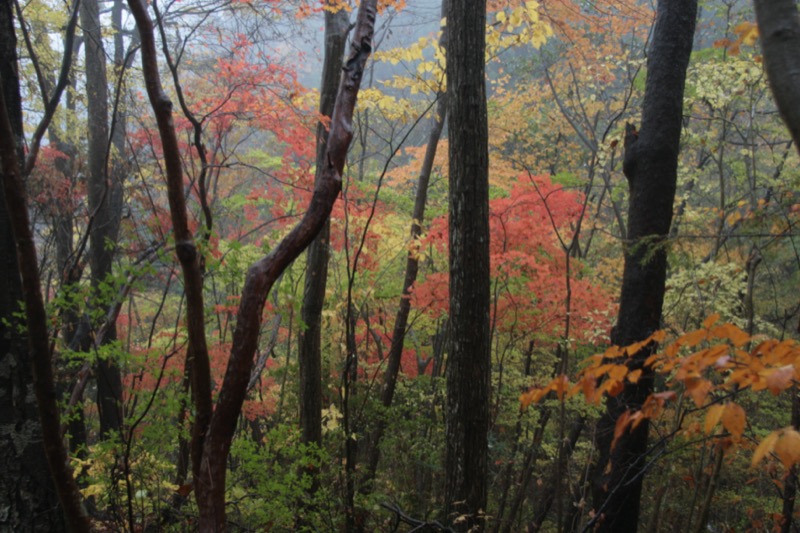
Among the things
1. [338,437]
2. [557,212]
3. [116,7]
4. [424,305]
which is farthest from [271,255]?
[116,7]

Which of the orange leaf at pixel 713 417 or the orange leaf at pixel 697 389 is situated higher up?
the orange leaf at pixel 697 389

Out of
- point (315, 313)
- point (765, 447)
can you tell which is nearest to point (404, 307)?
point (315, 313)

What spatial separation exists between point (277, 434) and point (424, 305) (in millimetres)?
3344

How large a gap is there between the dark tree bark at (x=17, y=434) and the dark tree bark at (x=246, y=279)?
94cm

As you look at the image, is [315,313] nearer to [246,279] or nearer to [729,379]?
[246,279]

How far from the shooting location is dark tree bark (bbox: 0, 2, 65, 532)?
206 cm

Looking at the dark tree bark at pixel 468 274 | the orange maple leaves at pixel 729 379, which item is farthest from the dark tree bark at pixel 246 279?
the dark tree bark at pixel 468 274

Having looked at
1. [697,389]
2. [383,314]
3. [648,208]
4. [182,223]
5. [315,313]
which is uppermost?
[648,208]

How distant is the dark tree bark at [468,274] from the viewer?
3541 millimetres

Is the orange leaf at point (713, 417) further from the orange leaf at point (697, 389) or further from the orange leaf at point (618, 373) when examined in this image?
the orange leaf at point (618, 373)

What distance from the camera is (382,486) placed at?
291 inches

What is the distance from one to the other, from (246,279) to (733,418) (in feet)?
4.86

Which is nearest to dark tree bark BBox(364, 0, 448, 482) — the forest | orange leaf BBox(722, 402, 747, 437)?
the forest

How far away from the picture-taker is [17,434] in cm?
209
